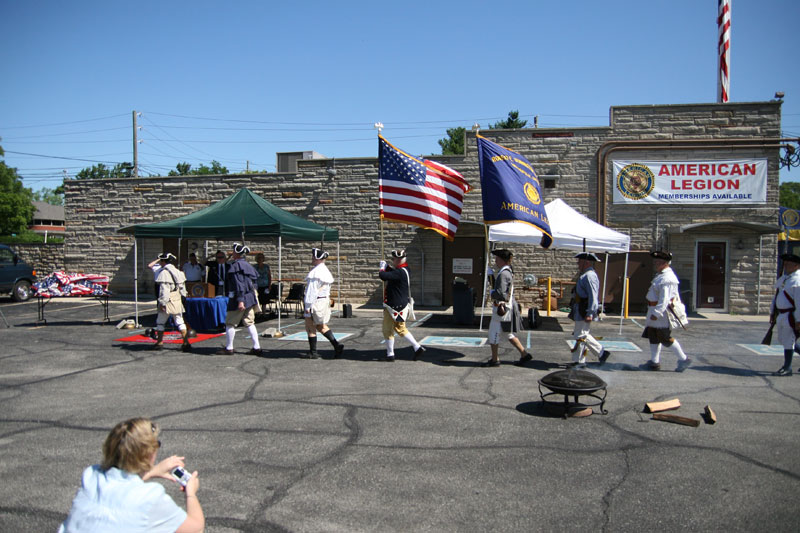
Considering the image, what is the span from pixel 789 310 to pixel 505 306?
13.5 ft

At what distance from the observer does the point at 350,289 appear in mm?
18641

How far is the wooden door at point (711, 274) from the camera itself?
16.6 m

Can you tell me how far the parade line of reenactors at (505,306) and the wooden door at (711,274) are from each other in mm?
8353

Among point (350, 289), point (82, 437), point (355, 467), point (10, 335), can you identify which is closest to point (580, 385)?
point (355, 467)

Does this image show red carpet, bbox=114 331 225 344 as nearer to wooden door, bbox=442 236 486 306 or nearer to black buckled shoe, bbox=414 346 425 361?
black buckled shoe, bbox=414 346 425 361

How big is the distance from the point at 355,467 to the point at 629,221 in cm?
1457

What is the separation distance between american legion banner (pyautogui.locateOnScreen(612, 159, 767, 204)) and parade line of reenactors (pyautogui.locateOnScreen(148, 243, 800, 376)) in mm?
7997

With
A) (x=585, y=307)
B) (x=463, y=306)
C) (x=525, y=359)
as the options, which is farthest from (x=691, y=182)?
(x=525, y=359)

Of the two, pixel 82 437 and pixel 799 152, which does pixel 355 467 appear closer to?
pixel 82 437

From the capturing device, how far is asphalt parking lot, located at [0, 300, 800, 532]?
154 inches

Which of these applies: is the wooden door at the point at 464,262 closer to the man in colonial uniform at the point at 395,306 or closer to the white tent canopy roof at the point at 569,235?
the white tent canopy roof at the point at 569,235

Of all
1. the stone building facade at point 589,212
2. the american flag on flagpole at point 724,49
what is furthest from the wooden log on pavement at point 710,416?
the american flag on flagpole at point 724,49

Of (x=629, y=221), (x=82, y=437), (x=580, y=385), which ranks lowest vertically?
(x=82, y=437)

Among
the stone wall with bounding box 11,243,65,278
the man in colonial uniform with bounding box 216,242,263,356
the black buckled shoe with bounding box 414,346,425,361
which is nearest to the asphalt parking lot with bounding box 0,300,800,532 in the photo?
the black buckled shoe with bounding box 414,346,425,361
